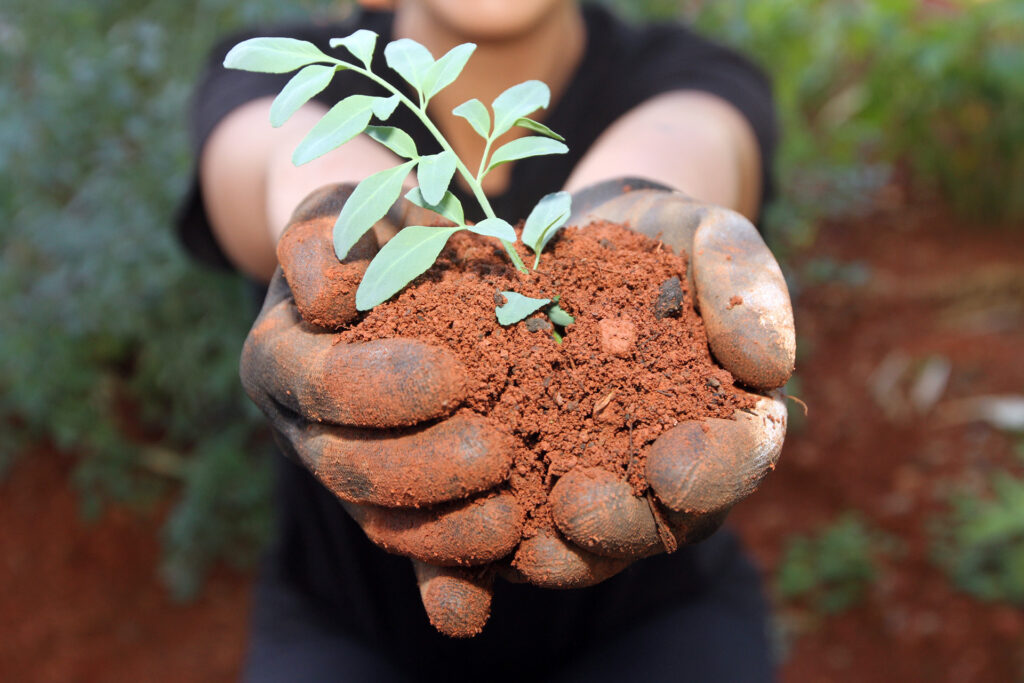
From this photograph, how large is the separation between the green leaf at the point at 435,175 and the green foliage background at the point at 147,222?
1.56 m

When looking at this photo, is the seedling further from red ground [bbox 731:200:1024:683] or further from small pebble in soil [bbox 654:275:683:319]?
red ground [bbox 731:200:1024:683]

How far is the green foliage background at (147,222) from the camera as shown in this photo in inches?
95.3

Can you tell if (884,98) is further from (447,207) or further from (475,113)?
(447,207)

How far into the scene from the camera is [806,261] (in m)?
3.89

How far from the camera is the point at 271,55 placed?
1.12 m

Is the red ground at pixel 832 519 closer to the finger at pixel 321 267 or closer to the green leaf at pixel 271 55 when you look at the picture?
the finger at pixel 321 267

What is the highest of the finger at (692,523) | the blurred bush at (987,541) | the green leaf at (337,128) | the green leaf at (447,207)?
the green leaf at (337,128)

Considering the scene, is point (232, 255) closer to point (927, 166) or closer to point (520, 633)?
point (520, 633)

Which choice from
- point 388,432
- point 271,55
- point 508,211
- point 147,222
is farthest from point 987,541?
point 147,222

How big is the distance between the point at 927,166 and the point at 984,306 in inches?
39.6

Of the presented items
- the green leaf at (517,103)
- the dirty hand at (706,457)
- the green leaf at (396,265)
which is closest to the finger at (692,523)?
the dirty hand at (706,457)

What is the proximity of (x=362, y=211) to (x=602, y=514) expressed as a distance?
0.51 metres

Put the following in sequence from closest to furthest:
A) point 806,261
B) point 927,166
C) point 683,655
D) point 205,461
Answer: point 683,655 → point 205,461 → point 806,261 → point 927,166

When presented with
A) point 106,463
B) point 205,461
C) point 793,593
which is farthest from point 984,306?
point 106,463
